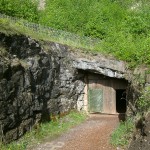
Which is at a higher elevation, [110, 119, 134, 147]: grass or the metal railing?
the metal railing

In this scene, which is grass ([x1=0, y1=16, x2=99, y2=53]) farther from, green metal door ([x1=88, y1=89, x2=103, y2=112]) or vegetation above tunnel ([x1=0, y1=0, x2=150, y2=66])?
green metal door ([x1=88, y1=89, x2=103, y2=112])

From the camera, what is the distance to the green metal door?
18811 mm

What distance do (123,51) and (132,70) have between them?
1.25m

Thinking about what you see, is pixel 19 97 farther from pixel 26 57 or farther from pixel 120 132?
pixel 120 132

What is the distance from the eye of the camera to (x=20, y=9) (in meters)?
23.2

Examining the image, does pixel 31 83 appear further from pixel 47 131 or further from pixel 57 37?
pixel 57 37

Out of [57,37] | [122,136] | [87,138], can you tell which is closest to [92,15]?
[57,37]

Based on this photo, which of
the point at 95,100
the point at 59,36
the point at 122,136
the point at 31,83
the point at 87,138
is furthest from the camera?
the point at 95,100

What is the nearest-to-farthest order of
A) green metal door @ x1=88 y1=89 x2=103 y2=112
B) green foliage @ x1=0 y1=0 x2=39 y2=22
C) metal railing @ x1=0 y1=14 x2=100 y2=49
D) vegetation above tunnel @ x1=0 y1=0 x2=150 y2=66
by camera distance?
metal railing @ x1=0 y1=14 x2=100 y2=49 → green metal door @ x1=88 y1=89 x2=103 y2=112 → vegetation above tunnel @ x1=0 y1=0 x2=150 y2=66 → green foliage @ x1=0 y1=0 x2=39 y2=22

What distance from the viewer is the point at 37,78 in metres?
14.4

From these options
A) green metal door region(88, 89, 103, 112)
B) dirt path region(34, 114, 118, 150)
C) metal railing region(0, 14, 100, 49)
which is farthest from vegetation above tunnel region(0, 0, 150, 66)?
dirt path region(34, 114, 118, 150)

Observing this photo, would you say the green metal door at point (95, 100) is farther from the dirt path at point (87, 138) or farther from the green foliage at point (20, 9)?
the green foliage at point (20, 9)

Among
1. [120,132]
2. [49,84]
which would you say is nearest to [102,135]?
[120,132]

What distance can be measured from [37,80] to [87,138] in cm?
344
